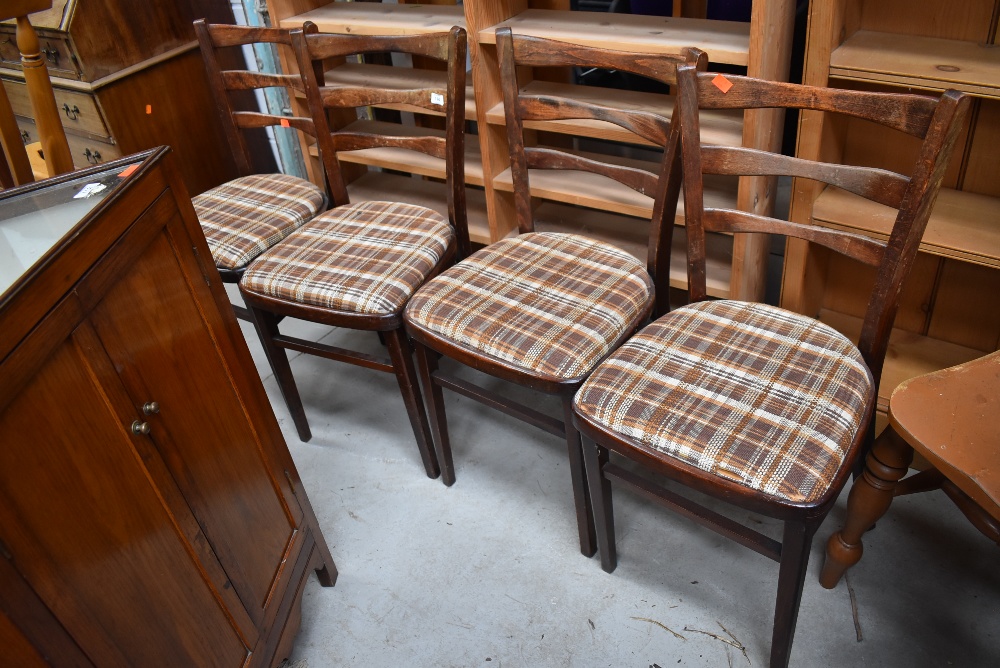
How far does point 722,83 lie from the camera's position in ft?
4.55

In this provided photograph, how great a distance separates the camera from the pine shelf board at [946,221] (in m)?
1.52

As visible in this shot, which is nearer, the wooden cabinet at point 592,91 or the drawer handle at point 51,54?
the wooden cabinet at point 592,91

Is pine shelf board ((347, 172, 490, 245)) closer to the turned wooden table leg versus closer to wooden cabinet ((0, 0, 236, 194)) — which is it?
wooden cabinet ((0, 0, 236, 194))

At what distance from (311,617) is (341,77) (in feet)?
5.18

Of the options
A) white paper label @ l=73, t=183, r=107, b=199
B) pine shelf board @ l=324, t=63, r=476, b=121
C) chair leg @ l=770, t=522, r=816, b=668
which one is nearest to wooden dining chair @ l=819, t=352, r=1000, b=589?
chair leg @ l=770, t=522, r=816, b=668

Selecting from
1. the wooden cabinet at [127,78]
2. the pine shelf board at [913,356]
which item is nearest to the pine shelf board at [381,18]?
the wooden cabinet at [127,78]

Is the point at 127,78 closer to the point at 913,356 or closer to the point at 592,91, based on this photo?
the point at 592,91

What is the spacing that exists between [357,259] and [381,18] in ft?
2.61

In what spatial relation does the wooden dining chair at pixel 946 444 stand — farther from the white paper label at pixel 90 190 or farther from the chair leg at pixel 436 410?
the white paper label at pixel 90 190

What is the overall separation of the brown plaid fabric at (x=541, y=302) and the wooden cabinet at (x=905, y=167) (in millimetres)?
453

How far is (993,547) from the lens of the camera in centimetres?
166

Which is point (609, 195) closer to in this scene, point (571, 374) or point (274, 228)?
point (571, 374)

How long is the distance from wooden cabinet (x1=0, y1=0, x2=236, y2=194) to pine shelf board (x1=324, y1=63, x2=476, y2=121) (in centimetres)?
83

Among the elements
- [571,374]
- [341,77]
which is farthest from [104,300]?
[341,77]
